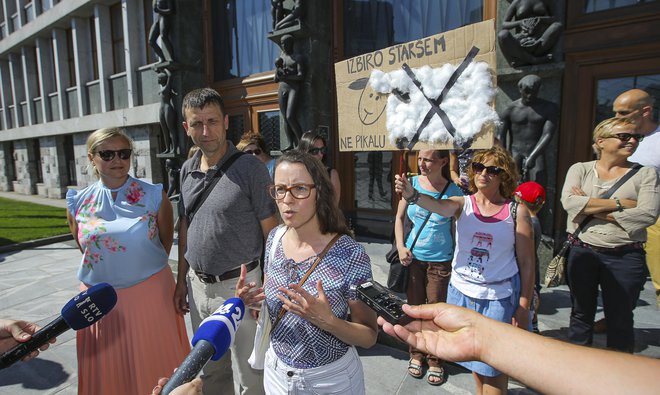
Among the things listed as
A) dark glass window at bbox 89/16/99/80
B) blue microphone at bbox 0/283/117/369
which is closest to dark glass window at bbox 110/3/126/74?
dark glass window at bbox 89/16/99/80

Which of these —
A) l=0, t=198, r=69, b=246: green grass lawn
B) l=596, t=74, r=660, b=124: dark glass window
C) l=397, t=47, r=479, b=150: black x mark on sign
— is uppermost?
l=596, t=74, r=660, b=124: dark glass window

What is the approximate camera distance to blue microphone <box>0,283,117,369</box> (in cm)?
122

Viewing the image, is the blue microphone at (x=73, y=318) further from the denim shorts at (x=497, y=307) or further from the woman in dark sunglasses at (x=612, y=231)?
the woman in dark sunglasses at (x=612, y=231)

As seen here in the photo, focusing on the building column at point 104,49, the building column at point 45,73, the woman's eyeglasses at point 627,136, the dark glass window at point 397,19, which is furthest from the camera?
the building column at point 45,73

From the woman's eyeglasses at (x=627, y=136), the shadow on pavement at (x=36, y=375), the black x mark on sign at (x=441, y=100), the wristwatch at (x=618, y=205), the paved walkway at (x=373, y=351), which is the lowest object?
the shadow on pavement at (x=36, y=375)

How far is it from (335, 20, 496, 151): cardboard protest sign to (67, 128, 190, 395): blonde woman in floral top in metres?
1.45

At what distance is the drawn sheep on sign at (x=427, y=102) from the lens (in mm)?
1871

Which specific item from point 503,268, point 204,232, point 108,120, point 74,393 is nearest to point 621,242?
point 503,268

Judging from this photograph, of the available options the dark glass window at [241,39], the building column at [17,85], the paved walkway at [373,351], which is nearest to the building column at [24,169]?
the building column at [17,85]

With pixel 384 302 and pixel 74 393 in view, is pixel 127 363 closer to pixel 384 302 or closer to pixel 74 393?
pixel 74 393

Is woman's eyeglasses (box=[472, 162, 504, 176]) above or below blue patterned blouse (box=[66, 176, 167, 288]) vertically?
above

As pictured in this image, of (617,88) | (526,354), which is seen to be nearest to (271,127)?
(617,88)

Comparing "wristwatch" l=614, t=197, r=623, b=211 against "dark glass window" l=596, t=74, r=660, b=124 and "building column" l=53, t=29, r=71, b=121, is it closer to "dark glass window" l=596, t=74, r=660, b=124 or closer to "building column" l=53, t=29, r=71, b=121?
"dark glass window" l=596, t=74, r=660, b=124

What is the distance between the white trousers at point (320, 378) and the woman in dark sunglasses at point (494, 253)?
3.30 ft
